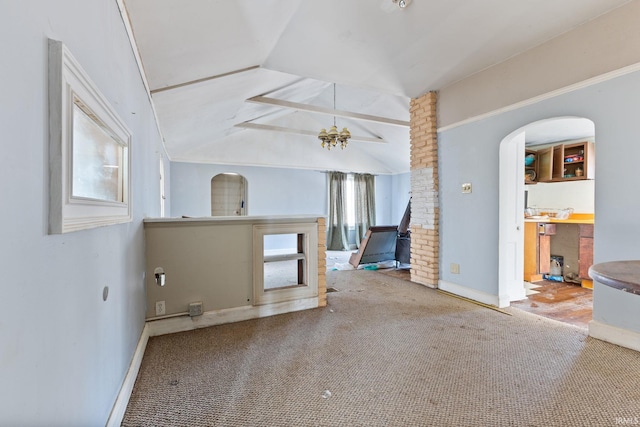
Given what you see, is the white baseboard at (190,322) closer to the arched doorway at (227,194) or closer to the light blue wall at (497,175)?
the light blue wall at (497,175)

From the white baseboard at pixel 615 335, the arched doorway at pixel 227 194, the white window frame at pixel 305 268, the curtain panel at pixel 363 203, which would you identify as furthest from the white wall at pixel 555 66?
the arched doorway at pixel 227 194

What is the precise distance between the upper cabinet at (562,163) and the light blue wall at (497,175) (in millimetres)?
2363

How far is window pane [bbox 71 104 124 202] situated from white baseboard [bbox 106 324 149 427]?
1.00 m

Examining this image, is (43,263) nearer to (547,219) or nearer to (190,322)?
(190,322)

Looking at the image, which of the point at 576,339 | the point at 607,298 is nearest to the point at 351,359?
the point at 576,339

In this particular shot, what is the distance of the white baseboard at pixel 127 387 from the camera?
1.40 m

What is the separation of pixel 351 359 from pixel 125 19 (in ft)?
8.46

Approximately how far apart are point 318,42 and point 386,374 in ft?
9.46

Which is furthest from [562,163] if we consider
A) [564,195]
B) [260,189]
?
[260,189]

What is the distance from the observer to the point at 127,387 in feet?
5.42

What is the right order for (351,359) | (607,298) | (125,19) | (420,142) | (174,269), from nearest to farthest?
(125,19) → (351,359) → (607,298) → (174,269) → (420,142)

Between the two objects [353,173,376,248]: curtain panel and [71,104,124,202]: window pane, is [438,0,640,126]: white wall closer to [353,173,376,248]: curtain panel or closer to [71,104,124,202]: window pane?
[71,104,124,202]: window pane

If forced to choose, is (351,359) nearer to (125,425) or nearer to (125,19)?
(125,425)

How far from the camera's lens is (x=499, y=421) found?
149 centimetres
